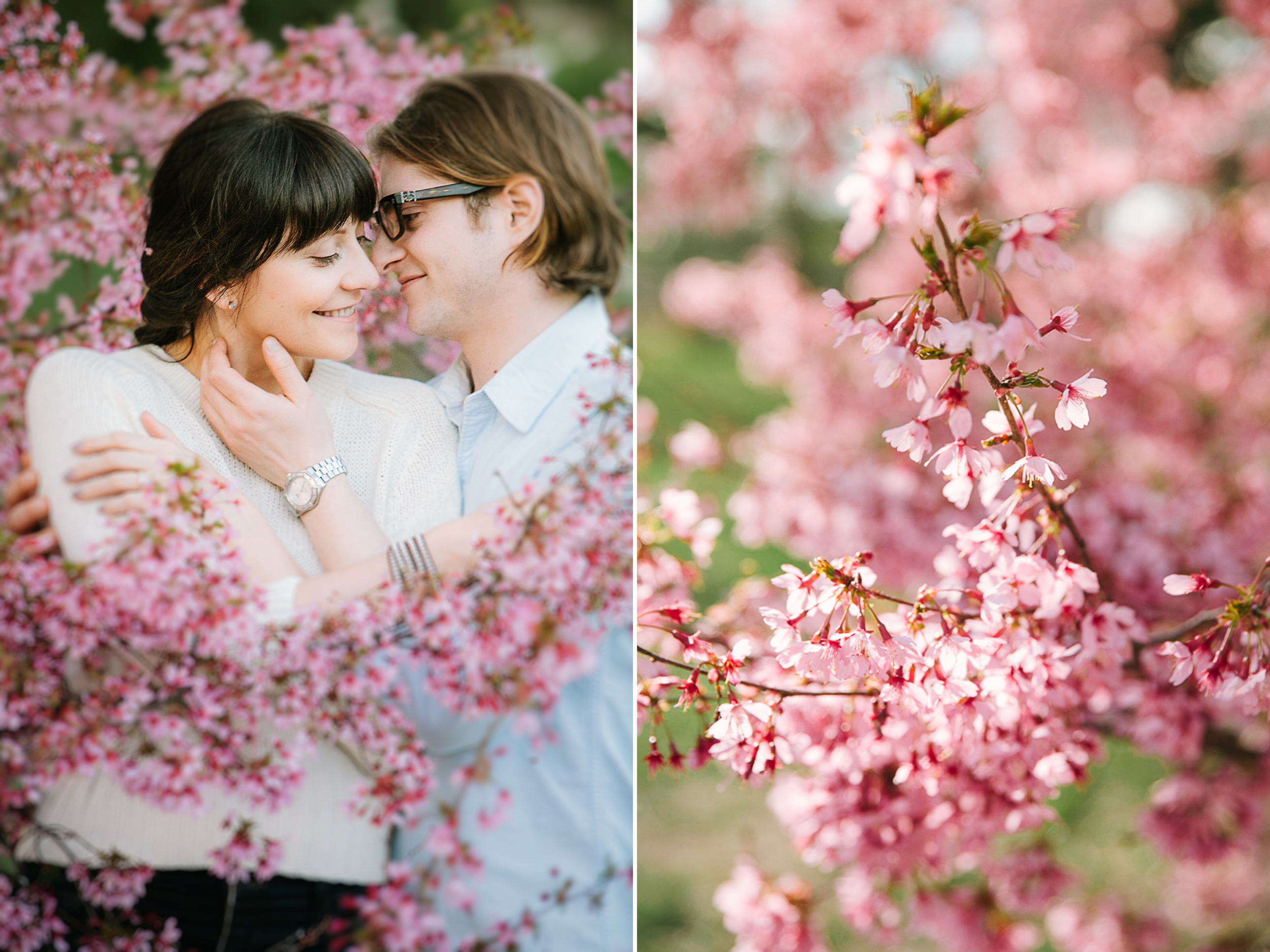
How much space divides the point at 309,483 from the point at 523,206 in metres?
0.38

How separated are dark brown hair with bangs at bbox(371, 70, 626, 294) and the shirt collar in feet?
0.12

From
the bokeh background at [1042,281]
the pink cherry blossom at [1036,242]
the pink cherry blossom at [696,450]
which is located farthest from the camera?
the bokeh background at [1042,281]

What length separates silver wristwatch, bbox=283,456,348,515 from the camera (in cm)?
88

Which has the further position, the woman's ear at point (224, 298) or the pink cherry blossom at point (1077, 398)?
the woman's ear at point (224, 298)

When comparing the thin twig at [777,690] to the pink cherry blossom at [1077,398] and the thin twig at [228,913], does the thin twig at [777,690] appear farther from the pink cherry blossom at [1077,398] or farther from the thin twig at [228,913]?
the thin twig at [228,913]

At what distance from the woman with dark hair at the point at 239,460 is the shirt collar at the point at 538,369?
3cm

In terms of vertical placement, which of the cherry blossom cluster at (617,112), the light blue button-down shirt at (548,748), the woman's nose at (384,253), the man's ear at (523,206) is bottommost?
the light blue button-down shirt at (548,748)

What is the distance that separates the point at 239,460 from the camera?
877 millimetres

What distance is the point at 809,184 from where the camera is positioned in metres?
2.96

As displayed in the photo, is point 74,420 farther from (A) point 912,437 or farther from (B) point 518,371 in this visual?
(A) point 912,437

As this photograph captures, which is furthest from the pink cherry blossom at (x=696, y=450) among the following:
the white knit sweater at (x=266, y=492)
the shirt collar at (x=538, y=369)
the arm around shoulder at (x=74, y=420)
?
the arm around shoulder at (x=74, y=420)

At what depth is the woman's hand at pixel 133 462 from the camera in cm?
87

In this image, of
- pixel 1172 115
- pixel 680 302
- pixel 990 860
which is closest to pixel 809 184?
pixel 680 302

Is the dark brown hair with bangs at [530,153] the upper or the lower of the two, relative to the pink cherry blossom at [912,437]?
upper
